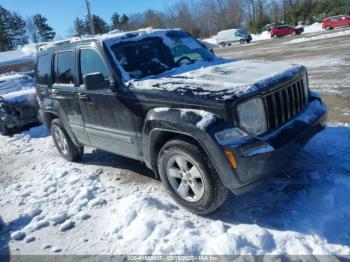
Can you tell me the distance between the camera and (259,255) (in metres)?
2.99

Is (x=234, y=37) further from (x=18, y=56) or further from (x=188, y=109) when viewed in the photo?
(x=188, y=109)

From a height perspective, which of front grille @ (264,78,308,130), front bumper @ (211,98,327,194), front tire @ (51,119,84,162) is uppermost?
front grille @ (264,78,308,130)

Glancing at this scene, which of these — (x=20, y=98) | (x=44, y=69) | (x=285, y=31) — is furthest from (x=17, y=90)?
(x=285, y=31)

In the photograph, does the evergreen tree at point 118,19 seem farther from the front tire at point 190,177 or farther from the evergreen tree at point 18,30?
the front tire at point 190,177

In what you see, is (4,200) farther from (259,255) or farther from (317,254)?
(317,254)

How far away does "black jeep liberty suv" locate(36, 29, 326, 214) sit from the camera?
3264 mm

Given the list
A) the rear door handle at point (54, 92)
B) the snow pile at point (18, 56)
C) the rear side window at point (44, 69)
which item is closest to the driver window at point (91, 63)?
the rear door handle at point (54, 92)

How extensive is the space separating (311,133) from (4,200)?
14.5ft

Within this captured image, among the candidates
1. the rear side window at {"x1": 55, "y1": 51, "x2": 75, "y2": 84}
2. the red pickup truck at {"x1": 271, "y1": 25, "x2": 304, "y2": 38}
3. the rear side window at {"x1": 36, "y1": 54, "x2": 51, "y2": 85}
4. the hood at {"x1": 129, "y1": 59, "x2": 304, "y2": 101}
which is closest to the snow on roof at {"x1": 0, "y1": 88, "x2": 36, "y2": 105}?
the rear side window at {"x1": 36, "y1": 54, "x2": 51, "y2": 85}

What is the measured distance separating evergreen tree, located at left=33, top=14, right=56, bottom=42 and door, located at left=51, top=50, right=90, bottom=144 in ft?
280

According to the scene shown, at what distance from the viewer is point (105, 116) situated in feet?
15.4

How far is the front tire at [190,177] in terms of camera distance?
3471mm

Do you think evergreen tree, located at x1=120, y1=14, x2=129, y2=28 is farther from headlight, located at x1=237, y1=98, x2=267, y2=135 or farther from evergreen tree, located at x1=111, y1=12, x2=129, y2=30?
headlight, located at x1=237, y1=98, x2=267, y2=135

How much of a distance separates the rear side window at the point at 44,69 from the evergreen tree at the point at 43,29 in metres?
84.4
